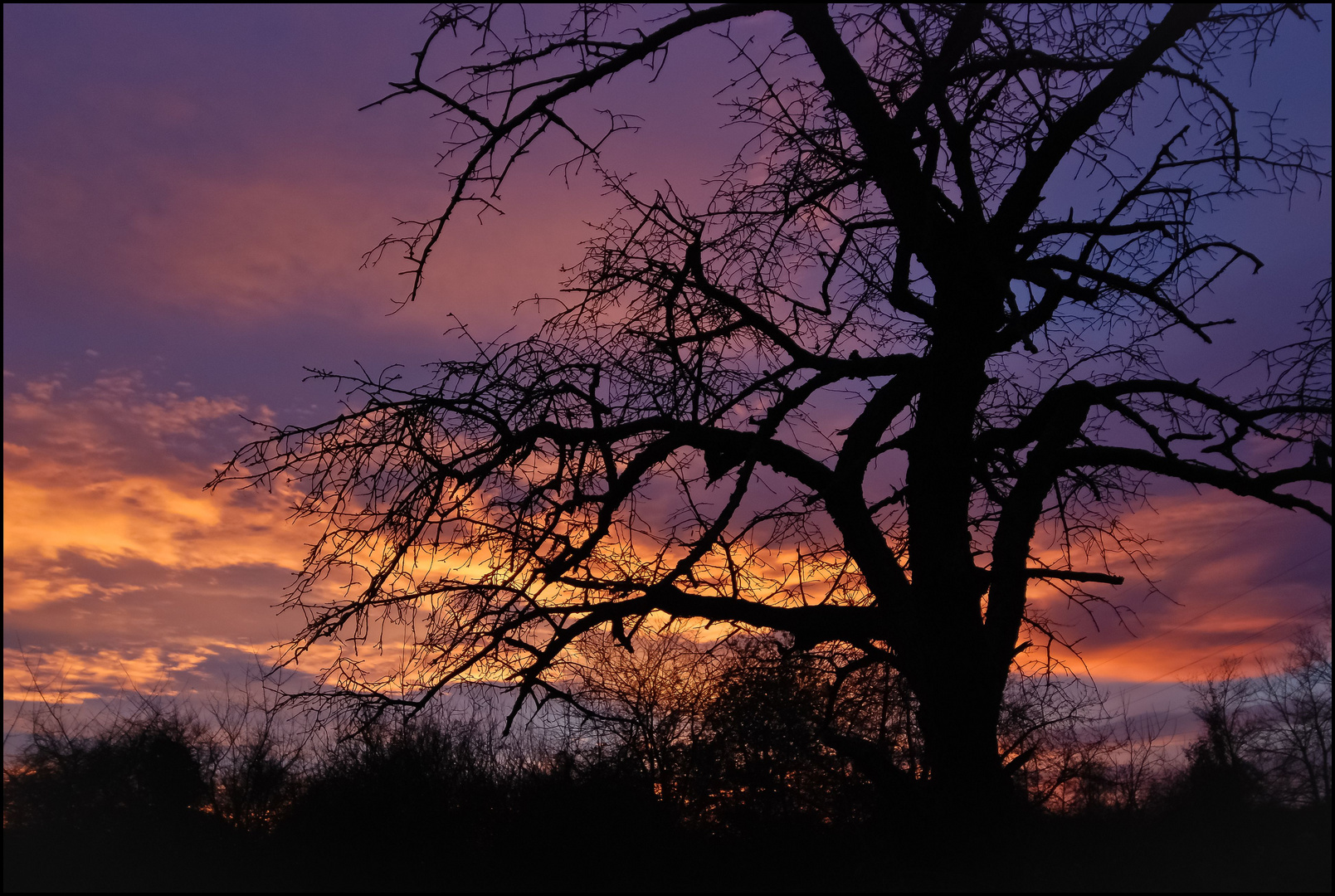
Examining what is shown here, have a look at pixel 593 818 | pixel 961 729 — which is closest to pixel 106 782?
pixel 593 818

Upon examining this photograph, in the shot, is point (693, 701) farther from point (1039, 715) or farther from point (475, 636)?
point (475, 636)

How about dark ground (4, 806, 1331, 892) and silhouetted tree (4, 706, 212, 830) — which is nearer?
dark ground (4, 806, 1331, 892)

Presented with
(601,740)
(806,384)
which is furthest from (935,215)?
(601,740)

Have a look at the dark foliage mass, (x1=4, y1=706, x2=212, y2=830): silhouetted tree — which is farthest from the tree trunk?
(x1=4, y1=706, x2=212, y2=830): silhouetted tree

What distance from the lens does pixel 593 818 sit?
6.50 metres

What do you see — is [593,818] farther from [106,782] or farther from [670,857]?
[106,782]

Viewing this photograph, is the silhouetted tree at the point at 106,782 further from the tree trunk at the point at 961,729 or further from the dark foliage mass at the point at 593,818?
the tree trunk at the point at 961,729

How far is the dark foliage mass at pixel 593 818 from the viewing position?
17.0 ft

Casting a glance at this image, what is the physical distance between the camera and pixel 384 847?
233 inches

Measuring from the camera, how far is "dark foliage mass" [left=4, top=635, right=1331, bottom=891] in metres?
5.18

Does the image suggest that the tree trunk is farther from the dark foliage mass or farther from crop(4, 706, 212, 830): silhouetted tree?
crop(4, 706, 212, 830): silhouetted tree

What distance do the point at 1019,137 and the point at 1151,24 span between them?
1.19 metres

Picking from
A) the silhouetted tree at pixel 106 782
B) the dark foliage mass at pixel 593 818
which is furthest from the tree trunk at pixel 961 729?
the silhouetted tree at pixel 106 782

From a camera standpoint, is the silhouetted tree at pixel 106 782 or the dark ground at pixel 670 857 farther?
the silhouetted tree at pixel 106 782
